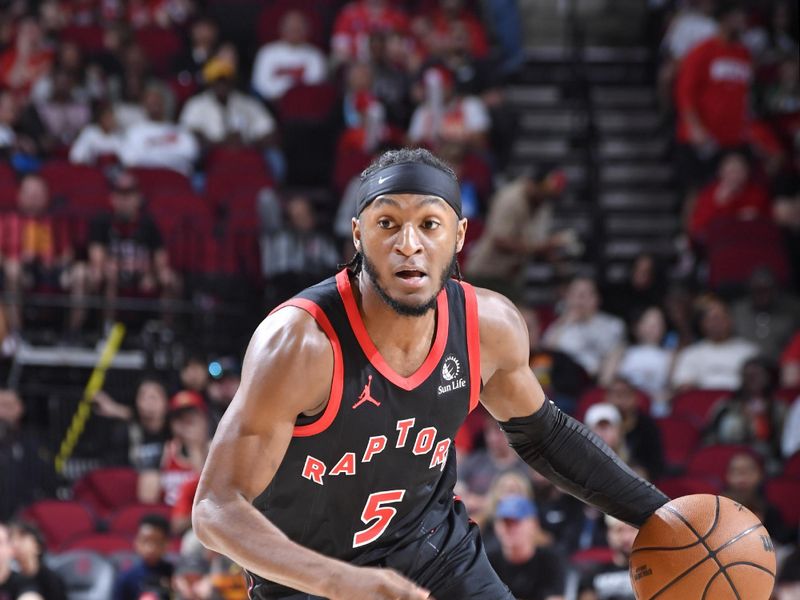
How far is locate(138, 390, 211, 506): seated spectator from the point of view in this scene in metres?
8.60

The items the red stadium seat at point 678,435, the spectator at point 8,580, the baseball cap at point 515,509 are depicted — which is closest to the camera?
the baseball cap at point 515,509

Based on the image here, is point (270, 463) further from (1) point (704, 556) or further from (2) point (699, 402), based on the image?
(2) point (699, 402)

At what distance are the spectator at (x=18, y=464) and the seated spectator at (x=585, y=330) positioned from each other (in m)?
3.59

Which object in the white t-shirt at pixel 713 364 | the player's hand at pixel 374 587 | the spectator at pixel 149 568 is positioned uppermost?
the player's hand at pixel 374 587

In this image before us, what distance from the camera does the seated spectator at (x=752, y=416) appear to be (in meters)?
8.76

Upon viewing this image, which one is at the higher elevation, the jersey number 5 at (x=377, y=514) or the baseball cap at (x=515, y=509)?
the jersey number 5 at (x=377, y=514)

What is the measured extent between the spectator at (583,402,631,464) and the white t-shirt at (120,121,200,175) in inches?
177

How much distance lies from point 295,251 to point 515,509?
3.67m

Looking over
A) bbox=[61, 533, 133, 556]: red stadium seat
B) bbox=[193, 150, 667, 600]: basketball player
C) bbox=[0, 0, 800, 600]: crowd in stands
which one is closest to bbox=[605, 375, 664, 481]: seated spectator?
bbox=[0, 0, 800, 600]: crowd in stands

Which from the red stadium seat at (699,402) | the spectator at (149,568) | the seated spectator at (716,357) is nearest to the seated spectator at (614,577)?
the red stadium seat at (699,402)

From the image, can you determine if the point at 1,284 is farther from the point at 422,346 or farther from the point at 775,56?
the point at 775,56

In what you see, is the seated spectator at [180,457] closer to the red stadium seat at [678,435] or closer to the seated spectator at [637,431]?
the seated spectator at [637,431]

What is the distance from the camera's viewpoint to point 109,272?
32.5 feet

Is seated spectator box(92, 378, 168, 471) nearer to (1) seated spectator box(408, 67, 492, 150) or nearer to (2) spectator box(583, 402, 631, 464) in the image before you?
(2) spectator box(583, 402, 631, 464)
